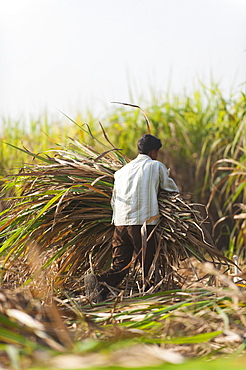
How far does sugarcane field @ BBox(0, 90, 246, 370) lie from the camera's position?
2213mm

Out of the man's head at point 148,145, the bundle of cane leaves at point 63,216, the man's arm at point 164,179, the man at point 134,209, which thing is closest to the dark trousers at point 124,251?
the man at point 134,209

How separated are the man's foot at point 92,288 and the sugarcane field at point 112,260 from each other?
0.02 metres

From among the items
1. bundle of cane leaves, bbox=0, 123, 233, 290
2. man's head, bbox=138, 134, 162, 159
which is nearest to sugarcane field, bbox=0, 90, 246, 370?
bundle of cane leaves, bbox=0, 123, 233, 290

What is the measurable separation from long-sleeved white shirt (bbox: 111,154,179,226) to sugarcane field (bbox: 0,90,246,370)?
0.37 ft

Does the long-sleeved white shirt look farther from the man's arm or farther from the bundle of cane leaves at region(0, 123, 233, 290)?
the bundle of cane leaves at region(0, 123, 233, 290)

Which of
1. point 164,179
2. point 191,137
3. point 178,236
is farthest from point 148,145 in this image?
point 191,137

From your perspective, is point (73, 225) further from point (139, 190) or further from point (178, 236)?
point (178, 236)

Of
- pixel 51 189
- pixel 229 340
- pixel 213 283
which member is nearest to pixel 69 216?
pixel 51 189

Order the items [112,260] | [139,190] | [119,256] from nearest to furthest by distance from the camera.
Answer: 1. [139,190]
2. [119,256]
3. [112,260]

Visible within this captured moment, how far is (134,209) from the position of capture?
14.1 ft

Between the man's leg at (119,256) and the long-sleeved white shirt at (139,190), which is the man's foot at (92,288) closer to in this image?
the man's leg at (119,256)

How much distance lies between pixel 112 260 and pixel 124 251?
22cm

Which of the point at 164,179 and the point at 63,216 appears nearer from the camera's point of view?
the point at 164,179

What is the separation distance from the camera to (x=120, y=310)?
330 centimetres
